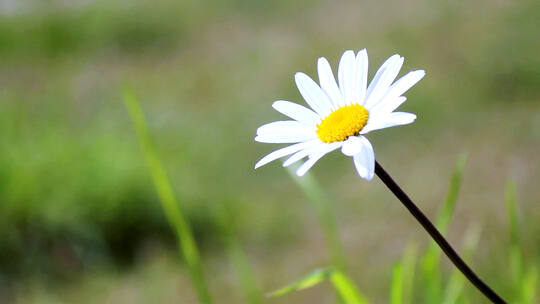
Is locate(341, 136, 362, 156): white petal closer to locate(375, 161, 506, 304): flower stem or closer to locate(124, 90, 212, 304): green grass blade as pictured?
locate(375, 161, 506, 304): flower stem

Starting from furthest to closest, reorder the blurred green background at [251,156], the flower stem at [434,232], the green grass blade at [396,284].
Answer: the blurred green background at [251,156]
the green grass blade at [396,284]
the flower stem at [434,232]

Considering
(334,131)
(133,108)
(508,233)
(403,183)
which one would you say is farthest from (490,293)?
(403,183)

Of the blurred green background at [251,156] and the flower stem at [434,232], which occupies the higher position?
the flower stem at [434,232]

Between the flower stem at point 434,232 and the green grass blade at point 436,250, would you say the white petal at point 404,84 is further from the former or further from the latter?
the green grass blade at point 436,250

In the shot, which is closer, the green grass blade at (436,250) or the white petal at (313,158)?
the white petal at (313,158)

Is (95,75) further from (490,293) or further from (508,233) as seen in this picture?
(490,293)

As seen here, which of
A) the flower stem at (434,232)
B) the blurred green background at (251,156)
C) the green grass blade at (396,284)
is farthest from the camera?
the blurred green background at (251,156)

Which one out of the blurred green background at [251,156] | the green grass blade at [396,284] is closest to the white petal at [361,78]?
the green grass blade at [396,284]

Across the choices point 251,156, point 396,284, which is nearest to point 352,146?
point 396,284
